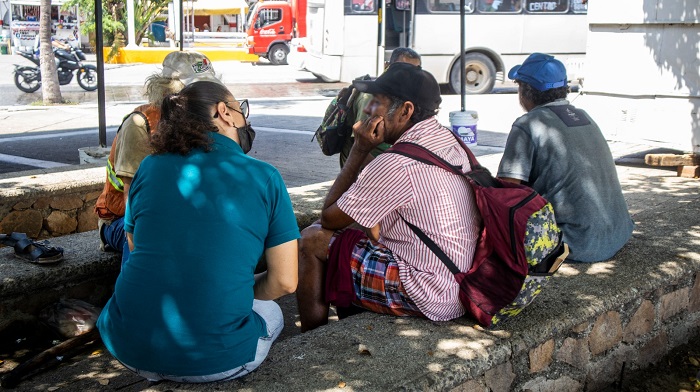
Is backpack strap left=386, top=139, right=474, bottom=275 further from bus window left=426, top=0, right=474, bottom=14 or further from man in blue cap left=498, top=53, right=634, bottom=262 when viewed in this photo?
bus window left=426, top=0, right=474, bottom=14

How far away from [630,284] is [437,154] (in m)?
1.28

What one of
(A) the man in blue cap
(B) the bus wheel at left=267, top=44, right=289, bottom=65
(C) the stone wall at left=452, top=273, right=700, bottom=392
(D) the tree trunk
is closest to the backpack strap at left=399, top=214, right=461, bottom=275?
(C) the stone wall at left=452, top=273, right=700, bottom=392

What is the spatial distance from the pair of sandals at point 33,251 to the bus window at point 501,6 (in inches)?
551

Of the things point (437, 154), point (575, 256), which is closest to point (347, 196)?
point (437, 154)

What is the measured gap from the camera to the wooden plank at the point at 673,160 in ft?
24.4

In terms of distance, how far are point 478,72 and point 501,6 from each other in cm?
146

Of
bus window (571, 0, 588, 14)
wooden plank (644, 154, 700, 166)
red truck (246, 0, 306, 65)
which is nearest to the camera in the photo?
wooden plank (644, 154, 700, 166)

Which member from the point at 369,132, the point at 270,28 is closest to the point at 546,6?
the point at 270,28

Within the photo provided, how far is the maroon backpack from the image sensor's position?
299 cm

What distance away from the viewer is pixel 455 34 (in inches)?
651

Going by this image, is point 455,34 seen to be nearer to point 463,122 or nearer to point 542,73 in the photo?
point 463,122

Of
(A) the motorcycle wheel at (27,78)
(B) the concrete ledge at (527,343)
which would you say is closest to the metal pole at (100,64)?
(B) the concrete ledge at (527,343)

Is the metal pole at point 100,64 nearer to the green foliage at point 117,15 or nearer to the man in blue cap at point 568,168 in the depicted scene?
the man in blue cap at point 568,168

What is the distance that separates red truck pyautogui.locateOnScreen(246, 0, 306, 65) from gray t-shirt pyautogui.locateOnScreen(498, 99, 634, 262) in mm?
21370
